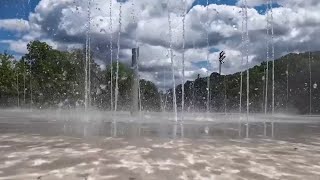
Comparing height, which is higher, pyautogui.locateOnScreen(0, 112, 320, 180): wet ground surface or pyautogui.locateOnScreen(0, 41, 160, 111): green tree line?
pyautogui.locateOnScreen(0, 41, 160, 111): green tree line

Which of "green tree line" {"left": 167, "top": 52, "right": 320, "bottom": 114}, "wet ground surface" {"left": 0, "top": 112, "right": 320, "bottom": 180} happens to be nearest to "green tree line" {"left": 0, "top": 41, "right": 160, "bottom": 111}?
"green tree line" {"left": 167, "top": 52, "right": 320, "bottom": 114}

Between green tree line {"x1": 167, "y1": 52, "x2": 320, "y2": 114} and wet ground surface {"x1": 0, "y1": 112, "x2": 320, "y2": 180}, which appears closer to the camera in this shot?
wet ground surface {"x1": 0, "y1": 112, "x2": 320, "y2": 180}

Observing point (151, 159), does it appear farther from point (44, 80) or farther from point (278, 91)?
point (278, 91)

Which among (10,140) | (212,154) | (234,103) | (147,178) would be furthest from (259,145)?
(234,103)

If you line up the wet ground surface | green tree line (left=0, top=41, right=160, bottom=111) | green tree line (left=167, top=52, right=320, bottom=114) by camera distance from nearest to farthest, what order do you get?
the wet ground surface, green tree line (left=0, top=41, right=160, bottom=111), green tree line (left=167, top=52, right=320, bottom=114)

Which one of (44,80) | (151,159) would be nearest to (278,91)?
(44,80)

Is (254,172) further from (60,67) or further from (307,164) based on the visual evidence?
(60,67)

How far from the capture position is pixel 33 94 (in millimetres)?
61406

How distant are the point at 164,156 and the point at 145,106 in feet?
203

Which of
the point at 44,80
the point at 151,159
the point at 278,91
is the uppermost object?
the point at 44,80

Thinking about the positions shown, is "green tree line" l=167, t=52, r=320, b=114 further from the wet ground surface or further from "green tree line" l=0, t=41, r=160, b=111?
the wet ground surface

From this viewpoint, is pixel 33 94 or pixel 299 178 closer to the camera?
pixel 299 178

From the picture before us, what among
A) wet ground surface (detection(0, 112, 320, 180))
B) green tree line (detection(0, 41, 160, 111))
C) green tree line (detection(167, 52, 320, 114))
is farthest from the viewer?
green tree line (detection(167, 52, 320, 114))

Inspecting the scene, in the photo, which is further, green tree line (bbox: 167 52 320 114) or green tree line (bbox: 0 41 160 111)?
green tree line (bbox: 167 52 320 114)
